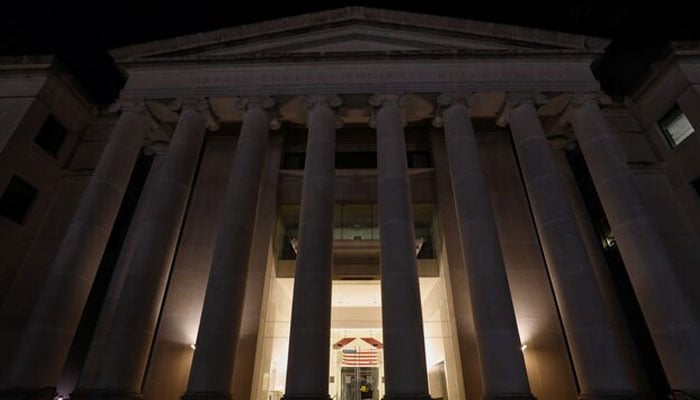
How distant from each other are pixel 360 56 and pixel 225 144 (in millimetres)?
11385

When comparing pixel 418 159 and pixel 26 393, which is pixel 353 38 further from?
pixel 26 393

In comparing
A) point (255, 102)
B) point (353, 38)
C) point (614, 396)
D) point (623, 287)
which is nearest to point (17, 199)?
point (255, 102)

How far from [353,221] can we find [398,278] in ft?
33.0

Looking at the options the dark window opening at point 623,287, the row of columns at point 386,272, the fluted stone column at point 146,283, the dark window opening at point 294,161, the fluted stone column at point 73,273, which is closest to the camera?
the row of columns at point 386,272

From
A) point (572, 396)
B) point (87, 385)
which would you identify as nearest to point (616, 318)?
point (572, 396)

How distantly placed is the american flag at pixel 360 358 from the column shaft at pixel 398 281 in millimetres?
6925

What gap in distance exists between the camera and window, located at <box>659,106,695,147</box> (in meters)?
23.0

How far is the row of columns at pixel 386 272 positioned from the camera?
1504 cm

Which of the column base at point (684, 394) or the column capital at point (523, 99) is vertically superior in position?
the column capital at point (523, 99)

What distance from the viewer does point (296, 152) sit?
27.9 meters

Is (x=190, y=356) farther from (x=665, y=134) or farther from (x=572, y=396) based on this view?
(x=665, y=134)

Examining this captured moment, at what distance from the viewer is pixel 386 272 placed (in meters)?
16.7

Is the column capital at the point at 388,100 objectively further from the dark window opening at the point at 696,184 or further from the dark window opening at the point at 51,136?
the dark window opening at the point at 51,136

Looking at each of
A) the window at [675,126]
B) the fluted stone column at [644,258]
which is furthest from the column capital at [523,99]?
the window at [675,126]
